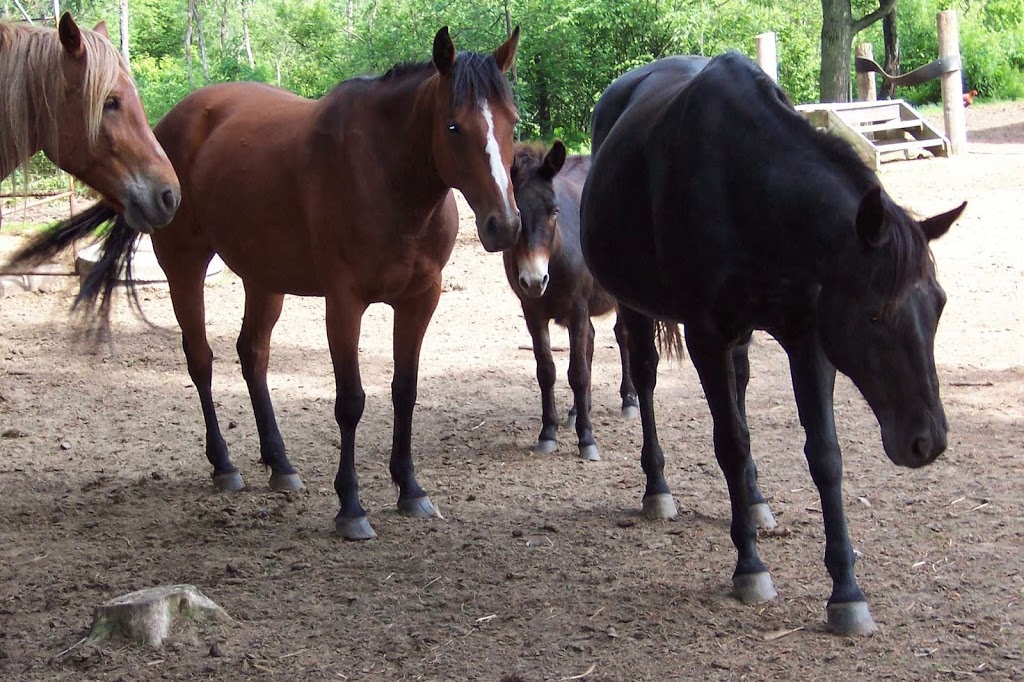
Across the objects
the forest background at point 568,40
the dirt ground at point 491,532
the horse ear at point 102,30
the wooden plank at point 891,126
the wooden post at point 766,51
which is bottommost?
the dirt ground at point 491,532

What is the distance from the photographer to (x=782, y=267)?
334cm

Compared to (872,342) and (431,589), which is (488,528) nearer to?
(431,589)

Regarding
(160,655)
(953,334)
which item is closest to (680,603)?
(160,655)

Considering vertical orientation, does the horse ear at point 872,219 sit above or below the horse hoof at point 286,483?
above

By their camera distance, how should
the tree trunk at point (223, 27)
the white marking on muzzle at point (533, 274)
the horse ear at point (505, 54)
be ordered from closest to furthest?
the horse ear at point (505, 54) → the white marking on muzzle at point (533, 274) → the tree trunk at point (223, 27)

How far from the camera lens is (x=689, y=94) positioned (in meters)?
3.78

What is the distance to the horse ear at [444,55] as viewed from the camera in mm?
4059

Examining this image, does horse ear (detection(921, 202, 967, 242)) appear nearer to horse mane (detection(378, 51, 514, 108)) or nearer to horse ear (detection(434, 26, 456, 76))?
horse mane (detection(378, 51, 514, 108))

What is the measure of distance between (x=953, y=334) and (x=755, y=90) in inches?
186

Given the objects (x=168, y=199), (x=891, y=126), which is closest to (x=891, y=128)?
(x=891, y=126)

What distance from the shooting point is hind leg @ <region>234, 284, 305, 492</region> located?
5.41 meters

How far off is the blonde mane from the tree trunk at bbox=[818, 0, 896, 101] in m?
14.4

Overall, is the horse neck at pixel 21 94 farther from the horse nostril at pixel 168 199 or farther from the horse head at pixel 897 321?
the horse head at pixel 897 321

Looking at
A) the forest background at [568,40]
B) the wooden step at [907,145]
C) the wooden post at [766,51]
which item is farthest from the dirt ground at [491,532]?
the wooden step at [907,145]
